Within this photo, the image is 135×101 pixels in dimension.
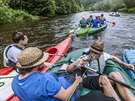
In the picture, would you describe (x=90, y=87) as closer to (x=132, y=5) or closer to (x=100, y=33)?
(x=100, y=33)

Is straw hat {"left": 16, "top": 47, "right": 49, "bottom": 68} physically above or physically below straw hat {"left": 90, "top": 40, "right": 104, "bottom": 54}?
above

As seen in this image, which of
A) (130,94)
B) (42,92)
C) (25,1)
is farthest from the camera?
(25,1)

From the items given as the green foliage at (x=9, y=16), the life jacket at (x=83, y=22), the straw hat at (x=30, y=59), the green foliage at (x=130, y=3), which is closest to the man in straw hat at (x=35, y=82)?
the straw hat at (x=30, y=59)

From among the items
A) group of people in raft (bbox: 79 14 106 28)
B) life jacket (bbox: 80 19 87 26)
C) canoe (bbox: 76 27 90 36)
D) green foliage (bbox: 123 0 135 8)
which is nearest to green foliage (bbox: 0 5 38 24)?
group of people in raft (bbox: 79 14 106 28)

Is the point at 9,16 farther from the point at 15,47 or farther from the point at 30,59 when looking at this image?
the point at 30,59

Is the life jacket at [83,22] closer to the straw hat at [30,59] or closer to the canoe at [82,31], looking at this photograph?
the canoe at [82,31]

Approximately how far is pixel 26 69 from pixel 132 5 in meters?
59.5

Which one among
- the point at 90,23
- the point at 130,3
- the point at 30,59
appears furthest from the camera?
the point at 130,3

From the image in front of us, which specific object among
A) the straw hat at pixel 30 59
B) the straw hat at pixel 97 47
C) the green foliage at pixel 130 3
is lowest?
the green foliage at pixel 130 3

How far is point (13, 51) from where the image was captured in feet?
16.8

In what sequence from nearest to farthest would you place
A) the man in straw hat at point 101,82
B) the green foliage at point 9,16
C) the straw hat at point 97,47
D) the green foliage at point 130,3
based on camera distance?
1. the man in straw hat at point 101,82
2. the straw hat at point 97,47
3. the green foliage at point 9,16
4. the green foliage at point 130,3

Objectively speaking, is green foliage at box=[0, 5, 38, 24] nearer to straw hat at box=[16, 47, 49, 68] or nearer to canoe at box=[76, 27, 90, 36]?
canoe at box=[76, 27, 90, 36]

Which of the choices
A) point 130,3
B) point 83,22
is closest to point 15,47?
point 83,22

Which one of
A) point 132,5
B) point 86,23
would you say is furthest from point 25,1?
point 132,5
